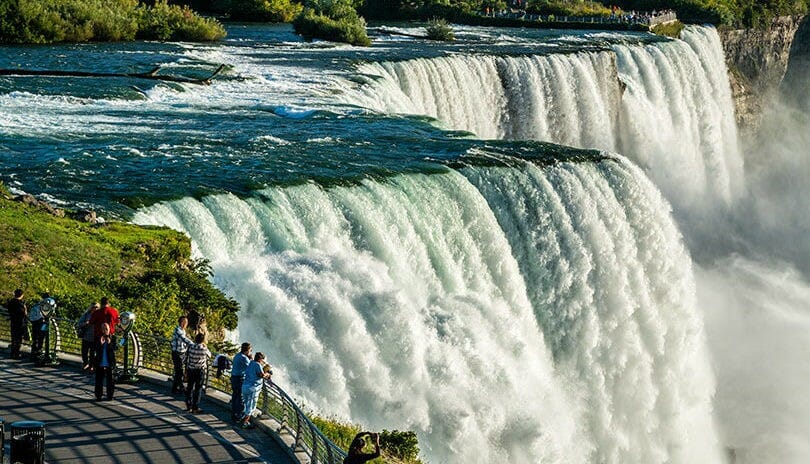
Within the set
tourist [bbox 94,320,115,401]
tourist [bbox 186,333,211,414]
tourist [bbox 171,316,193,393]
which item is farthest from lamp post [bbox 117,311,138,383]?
tourist [bbox 186,333,211,414]

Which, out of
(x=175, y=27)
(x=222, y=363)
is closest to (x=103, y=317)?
(x=222, y=363)

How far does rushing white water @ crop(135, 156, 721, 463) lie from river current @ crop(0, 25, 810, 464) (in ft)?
0.20

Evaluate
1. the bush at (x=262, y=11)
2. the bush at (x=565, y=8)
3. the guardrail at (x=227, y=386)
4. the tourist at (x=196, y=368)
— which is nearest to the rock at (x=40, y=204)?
the guardrail at (x=227, y=386)

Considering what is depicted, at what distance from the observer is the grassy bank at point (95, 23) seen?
168ft

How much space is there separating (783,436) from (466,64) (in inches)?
790

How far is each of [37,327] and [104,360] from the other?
2415mm

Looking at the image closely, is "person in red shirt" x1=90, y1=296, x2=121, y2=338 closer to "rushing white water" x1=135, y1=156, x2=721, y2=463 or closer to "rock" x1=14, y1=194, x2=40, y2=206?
"rushing white water" x1=135, y1=156, x2=721, y2=463

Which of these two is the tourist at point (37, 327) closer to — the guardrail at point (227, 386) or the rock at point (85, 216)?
the guardrail at point (227, 386)

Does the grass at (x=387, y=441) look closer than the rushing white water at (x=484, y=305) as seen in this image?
Yes

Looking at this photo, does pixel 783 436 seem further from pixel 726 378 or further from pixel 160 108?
pixel 160 108

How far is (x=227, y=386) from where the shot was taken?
771 inches

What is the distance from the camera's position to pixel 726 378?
40000mm

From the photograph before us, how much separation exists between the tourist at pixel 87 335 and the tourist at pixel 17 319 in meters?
1.17

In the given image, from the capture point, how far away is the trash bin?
43.2 ft
